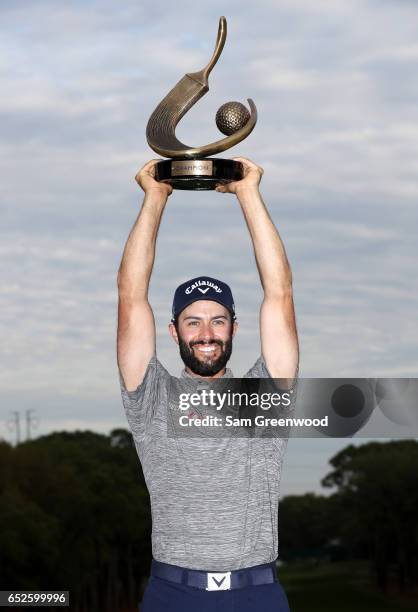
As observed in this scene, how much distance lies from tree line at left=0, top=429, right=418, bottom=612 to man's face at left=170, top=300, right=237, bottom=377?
55.7 m

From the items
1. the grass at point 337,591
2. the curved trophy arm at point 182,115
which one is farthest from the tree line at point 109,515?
the curved trophy arm at point 182,115

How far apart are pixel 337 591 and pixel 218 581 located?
113381 millimetres

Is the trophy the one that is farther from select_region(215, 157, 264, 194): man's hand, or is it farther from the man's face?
the man's face

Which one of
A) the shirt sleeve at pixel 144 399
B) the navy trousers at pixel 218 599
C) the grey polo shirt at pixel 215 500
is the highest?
the shirt sleeve at pixel 144 399

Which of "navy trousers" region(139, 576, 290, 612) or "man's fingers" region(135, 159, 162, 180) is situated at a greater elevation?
"man's fingers" region(135, 159, 162, 180)

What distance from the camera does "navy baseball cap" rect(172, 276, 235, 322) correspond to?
7578mm

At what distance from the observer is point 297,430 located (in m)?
8.77

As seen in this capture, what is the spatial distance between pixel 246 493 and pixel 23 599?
10.7m

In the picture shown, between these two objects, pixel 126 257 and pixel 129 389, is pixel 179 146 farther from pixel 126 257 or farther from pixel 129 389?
pixel 129 389

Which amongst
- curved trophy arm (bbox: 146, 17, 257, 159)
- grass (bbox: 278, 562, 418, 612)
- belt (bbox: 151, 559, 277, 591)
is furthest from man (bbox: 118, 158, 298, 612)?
grass (bbox: 278, 562, 418, 612)

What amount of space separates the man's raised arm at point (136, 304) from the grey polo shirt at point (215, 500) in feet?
1.70

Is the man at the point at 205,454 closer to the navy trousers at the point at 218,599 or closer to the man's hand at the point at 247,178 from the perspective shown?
the navy trousers at the point at 218,599

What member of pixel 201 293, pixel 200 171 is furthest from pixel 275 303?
pixel 200 171

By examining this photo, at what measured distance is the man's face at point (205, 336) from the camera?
7367 mm
